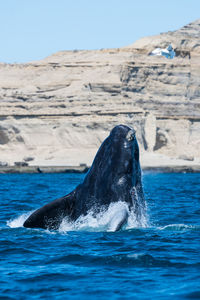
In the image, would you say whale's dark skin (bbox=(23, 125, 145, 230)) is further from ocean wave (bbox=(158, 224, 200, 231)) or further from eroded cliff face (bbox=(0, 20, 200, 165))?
eroded cliff face (bbox=(0, 20, 200, 165))

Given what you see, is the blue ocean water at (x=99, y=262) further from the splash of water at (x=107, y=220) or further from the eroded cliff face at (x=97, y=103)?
the eroded cliff face at (x=97, y=103)

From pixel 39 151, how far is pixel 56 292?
76.7 m

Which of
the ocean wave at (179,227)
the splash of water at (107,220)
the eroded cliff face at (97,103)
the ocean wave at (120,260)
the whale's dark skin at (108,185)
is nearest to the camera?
the ocean wave at (120,260)

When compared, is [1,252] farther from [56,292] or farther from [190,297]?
[190,297]

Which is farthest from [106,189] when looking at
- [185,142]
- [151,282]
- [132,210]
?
[185,142]

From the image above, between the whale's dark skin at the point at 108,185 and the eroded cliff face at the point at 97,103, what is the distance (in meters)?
68.3

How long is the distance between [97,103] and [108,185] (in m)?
73.7

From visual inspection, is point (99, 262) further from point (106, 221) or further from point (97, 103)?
point (97, 103)

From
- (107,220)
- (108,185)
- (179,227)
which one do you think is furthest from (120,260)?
(179,227)

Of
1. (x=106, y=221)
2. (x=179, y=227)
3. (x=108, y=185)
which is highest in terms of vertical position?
(x=108, y=185)

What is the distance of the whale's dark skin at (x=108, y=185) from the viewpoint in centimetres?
1124

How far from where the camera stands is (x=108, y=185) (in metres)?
11.3

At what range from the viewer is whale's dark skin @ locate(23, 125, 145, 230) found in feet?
36.9

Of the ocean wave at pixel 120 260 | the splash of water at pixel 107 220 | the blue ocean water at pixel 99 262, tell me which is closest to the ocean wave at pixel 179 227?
the blue ocean water at pixel 99 262
